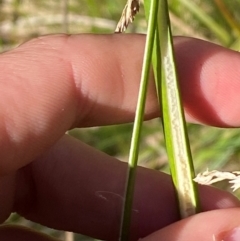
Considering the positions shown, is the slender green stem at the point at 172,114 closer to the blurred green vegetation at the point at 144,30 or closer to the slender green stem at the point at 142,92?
the slender green stem at the point at 142,92

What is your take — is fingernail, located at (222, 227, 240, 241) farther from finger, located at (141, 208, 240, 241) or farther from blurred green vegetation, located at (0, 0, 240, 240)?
blurred green vegetation, located at (0, 0, 240, 240)

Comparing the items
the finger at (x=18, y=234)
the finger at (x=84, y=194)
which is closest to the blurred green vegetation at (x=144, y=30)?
the finger at (x=84, y=194)

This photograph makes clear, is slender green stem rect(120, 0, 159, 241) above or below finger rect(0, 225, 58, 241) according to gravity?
above

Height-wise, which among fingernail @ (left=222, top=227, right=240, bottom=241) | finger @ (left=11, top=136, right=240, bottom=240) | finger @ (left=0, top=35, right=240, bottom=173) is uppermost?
finger @ (left=0, top=35, right=240, bottom=173)

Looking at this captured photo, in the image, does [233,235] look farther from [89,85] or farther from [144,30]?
[144,30]

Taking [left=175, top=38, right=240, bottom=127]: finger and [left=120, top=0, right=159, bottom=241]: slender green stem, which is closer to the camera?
[left=120, top=0, right=159, bottom=241]: slender green stem

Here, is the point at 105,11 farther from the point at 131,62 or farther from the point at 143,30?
the point at 131,62

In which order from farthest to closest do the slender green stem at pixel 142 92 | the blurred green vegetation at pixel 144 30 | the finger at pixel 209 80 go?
the blurred green vegetation at pixel 144 30 → the finger at pixel 209 80 → the slender green stem at pixel 142 92

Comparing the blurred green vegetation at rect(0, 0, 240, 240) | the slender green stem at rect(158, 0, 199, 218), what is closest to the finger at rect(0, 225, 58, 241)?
the slender green stem at rect(158, 0, 199, 218)
